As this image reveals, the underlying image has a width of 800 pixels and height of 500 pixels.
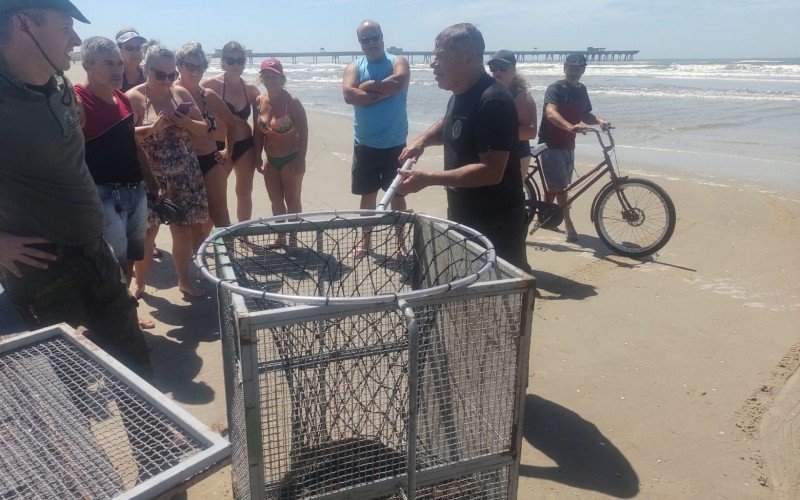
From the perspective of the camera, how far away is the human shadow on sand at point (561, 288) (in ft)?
16.0

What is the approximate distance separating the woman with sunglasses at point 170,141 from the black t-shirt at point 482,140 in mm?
2070

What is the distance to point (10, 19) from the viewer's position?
2.13m

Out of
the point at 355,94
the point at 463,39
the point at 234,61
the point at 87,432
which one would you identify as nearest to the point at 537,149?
the point at 355,94

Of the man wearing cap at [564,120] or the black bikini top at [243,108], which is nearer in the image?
the black bikini top at [243,108]

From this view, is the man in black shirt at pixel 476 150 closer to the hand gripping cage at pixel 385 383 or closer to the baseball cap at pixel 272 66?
the hand gripping cage at pixel 385 383

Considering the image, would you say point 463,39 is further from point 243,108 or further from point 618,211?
point 618,211

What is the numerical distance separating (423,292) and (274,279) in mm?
1400

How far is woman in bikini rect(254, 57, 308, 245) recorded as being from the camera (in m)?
5.29

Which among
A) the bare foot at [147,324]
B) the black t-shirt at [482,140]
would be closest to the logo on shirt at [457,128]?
the black t-shirt at [482,140]

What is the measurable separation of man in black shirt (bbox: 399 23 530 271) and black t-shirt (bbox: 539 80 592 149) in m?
2.97

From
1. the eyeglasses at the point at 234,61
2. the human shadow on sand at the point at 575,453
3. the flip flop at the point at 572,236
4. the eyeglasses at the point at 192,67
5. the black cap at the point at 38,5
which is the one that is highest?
the black cap at the point at 38,5

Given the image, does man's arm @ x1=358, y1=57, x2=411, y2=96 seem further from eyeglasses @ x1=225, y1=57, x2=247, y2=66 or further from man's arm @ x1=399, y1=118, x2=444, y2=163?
man's arm @ x1=399, y1=118, x2=444, y2=163

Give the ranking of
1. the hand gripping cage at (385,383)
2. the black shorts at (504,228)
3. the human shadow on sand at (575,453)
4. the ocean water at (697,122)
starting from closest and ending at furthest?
the hand gripping cage at (385,383)
the human shadow on sand at (575,453)
the black shorts at (504,228)
the ocean water at (697,122)

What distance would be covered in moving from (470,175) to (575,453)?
149cm
